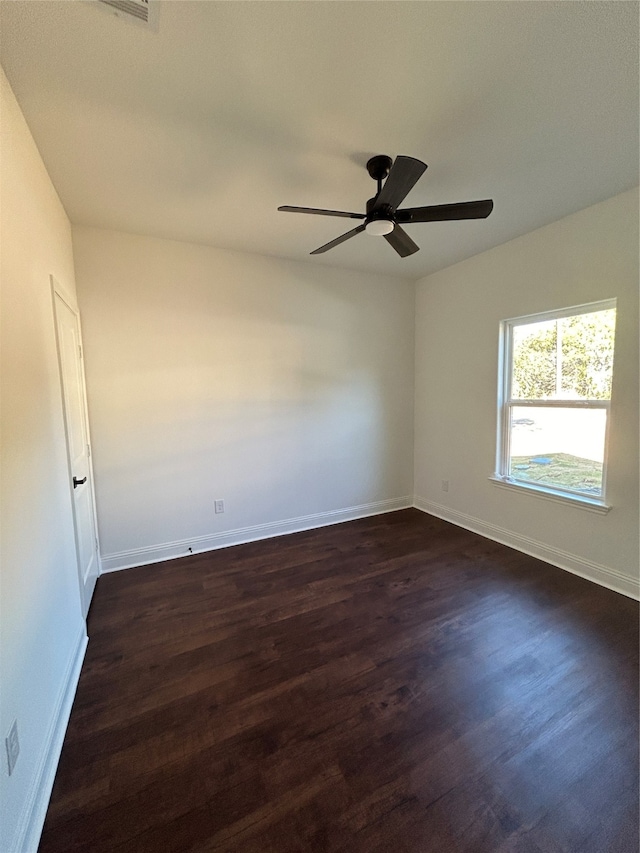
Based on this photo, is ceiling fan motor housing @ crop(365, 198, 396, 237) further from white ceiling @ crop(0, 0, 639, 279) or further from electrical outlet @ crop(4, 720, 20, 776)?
electrical outlet @ crop(4, 720, 20, 776)

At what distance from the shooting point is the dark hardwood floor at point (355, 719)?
3.78 feet

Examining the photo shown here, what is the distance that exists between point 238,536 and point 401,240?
286cm

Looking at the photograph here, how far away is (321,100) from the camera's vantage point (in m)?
1.54

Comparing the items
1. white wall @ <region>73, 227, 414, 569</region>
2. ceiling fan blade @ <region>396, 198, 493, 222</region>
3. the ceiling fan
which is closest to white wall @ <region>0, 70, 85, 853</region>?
white wall @ <region>73, 227, 414, 569</region>

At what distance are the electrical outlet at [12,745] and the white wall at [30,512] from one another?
1.0 inches

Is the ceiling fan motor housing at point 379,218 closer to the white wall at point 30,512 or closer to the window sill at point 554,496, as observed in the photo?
the white wall at point 30,512

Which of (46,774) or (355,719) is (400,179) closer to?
(355,719)

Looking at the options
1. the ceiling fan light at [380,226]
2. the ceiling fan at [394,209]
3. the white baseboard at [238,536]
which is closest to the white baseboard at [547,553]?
the white baseboard at [238,536]

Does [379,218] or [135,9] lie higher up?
[135,9]

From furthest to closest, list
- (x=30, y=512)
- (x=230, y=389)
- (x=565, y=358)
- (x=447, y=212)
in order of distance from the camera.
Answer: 1. (x=230, y=389)
2. (x=565, y=358)
3. (x=447, y=212)
4. (x=30, y=512)

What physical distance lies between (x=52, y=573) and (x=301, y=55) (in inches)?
96.2

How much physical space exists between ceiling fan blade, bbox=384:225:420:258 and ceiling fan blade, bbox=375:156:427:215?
0.66ft

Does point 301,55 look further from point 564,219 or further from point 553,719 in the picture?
point 553,719

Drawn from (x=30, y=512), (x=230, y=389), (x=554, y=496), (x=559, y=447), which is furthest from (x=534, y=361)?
(x=30, y=512)
